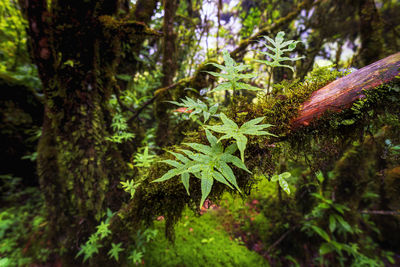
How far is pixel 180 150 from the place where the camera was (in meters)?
1.13

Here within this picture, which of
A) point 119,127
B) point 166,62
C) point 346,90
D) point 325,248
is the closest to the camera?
point 346,90

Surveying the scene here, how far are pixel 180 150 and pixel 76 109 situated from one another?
2.09m

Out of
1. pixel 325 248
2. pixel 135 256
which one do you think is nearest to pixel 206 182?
pixel 135 256

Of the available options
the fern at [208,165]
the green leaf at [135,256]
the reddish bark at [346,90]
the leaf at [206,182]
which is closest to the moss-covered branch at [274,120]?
the reddish bark at [346,90]

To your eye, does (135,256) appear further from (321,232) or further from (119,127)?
(321,232)

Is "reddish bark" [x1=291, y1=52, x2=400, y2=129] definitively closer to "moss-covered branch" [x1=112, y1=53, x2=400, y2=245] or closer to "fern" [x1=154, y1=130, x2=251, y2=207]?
"moss-covered branch" [x1=112, y1=53, x2=400, y2=245]

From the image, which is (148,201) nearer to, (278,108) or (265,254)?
(278,108)

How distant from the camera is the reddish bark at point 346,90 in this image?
930mm

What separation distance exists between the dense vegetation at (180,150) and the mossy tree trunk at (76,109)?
2 centimetres

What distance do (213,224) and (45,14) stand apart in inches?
168

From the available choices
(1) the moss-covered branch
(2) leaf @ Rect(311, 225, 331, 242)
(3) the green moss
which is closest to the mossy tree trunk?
(3) the green moss

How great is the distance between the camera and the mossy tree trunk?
1991 millimetres

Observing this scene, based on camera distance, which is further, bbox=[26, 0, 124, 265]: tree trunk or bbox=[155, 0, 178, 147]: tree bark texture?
bbox=[155, 0, 178, 147]: tree bark texture

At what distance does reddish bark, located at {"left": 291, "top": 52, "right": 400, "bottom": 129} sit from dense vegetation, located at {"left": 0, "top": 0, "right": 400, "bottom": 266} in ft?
0.04
